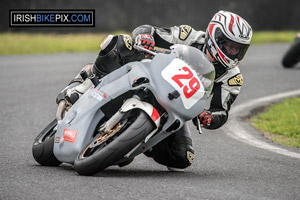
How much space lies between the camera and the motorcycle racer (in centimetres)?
547

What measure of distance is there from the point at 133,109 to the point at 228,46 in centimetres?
122

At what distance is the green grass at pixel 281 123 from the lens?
25.0ft

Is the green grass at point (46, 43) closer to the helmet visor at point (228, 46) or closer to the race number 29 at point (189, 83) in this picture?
the helmet visor at point (228, 46)

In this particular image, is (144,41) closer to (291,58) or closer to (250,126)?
(250,126)

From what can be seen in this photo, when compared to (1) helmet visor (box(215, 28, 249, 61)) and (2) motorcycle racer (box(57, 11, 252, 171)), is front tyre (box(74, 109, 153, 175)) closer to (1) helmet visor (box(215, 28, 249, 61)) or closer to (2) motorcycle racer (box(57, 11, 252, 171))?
(2) motorcycle racer (box(57, 11, 252, 171))

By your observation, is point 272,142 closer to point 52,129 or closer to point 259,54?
point 52,129

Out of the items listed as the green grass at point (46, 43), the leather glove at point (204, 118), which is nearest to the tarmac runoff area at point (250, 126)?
the leather glove at point (204, 118)

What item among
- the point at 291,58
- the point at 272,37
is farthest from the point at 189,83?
the point at 272,37

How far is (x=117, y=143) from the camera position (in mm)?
4637

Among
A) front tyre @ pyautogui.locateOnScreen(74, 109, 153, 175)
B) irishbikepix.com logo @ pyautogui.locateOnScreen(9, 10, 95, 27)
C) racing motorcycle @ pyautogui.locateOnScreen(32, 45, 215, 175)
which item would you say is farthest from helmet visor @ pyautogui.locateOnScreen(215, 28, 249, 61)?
irishbikepix.com logo @ pyautogui.locateOnScreen(9, 10, 95, 27)

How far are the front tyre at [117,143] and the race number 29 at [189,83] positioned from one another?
362mm

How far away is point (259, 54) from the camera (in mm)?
18531

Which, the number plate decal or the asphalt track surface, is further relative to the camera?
the number plate decal

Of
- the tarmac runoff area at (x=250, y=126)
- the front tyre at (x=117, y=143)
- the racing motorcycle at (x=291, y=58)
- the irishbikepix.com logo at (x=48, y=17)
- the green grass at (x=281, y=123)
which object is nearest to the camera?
the front tyre at (x=117, y=143)
